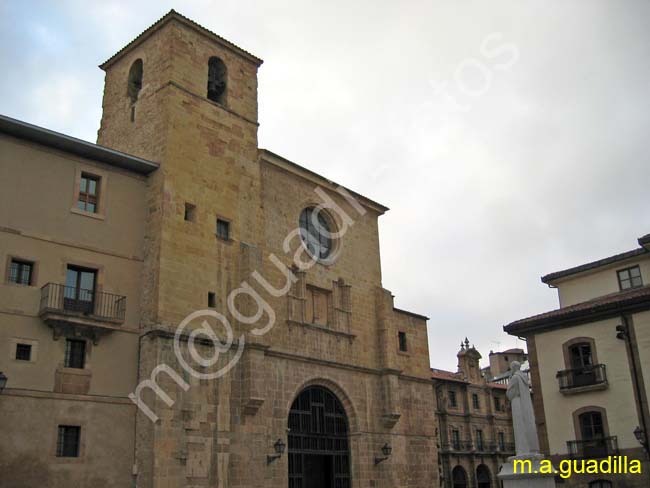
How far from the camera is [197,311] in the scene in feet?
73.7

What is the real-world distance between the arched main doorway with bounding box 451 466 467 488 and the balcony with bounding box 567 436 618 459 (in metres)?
27.9

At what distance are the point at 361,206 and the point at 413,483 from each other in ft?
39.2

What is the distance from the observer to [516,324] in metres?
30.0

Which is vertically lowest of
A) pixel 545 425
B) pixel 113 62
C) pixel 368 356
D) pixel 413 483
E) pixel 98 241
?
pixel 413 483

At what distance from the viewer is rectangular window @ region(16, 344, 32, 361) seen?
18.8 m

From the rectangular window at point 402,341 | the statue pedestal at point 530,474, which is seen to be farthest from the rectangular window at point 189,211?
the statue pedestal at point 530,474

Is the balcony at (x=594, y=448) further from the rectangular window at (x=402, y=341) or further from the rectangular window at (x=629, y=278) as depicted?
the rectangular window at (x=402, y=341)

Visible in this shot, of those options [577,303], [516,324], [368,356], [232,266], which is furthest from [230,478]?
[577,303]

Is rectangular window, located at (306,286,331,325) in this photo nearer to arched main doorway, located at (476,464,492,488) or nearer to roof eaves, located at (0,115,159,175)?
roof eaves, located at (0,115,159,175)

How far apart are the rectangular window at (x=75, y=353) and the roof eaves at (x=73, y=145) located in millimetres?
5831

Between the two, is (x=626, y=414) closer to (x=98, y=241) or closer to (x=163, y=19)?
(x=98, y=241)

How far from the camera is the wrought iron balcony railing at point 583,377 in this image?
26953 mm

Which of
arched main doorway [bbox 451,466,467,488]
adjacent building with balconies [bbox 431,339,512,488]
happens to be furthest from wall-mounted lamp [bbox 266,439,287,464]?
arched main doorway [bbox 451,466,467,488]

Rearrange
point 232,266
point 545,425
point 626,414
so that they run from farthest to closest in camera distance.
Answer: point 545,425 → point 626,414 → point 232,266
